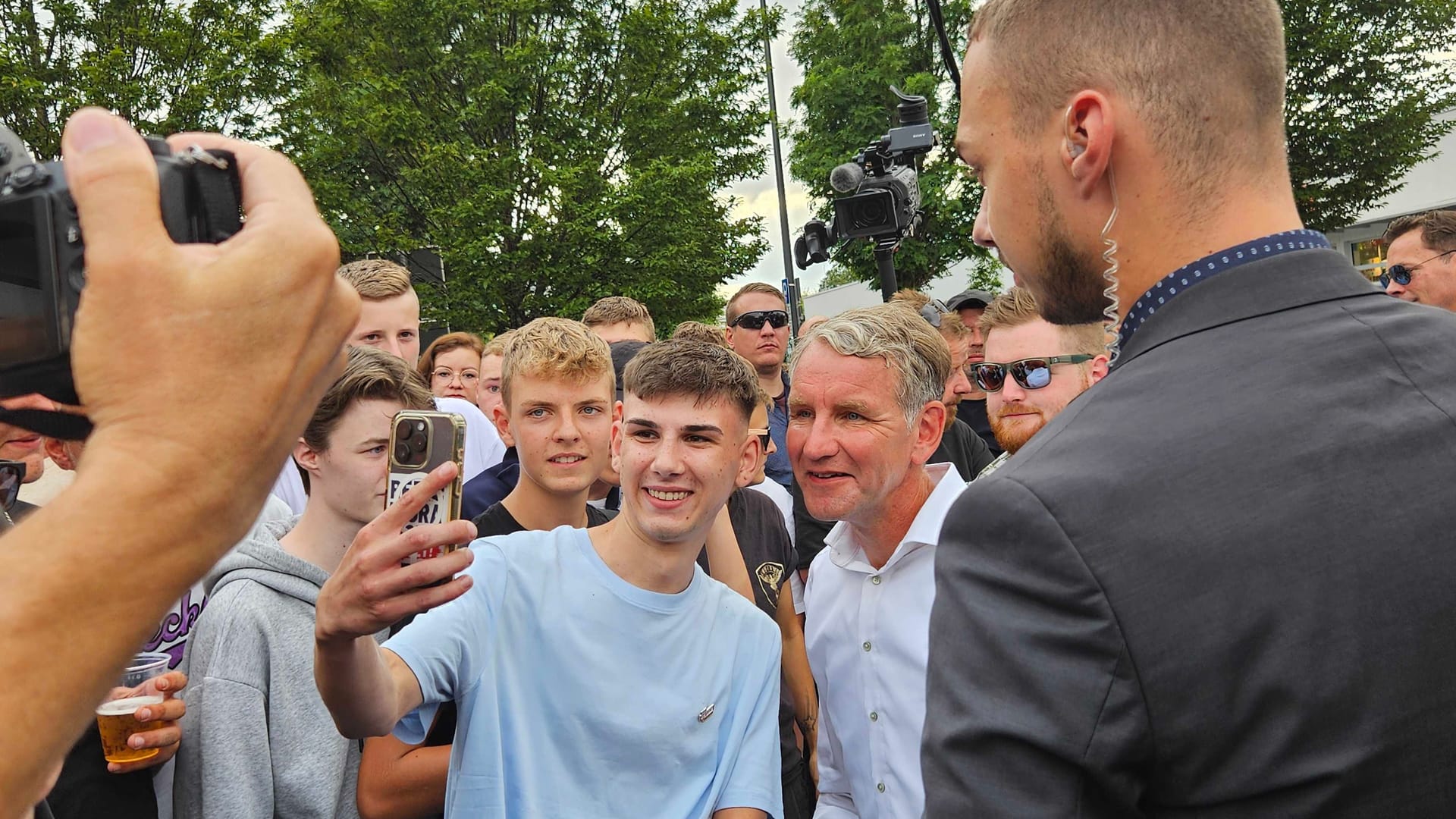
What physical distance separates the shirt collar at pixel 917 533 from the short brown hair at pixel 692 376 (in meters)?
0.49

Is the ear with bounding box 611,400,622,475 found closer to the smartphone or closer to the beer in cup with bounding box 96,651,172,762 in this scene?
the smartphone

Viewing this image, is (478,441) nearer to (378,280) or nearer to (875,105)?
(378,280)

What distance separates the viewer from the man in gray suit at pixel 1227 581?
3.48 ft

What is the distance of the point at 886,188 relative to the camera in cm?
654

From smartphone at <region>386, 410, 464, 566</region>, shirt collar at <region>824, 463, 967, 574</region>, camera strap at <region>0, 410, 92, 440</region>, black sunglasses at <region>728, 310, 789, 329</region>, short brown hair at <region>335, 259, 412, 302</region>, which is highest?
short brown hair at <region>335, 259, 412, 302</region>

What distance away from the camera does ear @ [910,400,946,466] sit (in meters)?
3.07

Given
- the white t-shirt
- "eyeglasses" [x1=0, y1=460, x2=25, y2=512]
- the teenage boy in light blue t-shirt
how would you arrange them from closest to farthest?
"eyeglasses" [x1=0, y1=460, x2=25, y2=512], the teenage boy in light blue t-shirt, the white t-shirt

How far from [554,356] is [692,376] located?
3.65 feet

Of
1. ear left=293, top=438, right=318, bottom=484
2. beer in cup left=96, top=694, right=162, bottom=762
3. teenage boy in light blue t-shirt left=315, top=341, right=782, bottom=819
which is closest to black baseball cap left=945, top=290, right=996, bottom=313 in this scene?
teenage boy in light blue t-shirt left=315, top=341, right=782, bottom=819

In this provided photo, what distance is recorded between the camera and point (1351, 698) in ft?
3.47

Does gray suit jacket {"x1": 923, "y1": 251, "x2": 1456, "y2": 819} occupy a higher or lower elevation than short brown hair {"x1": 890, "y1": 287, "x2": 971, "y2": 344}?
lower

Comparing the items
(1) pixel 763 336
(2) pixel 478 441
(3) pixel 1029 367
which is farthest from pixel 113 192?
(1) pixel 763 336

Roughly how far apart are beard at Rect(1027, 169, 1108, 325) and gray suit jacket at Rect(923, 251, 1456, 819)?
1.07ft

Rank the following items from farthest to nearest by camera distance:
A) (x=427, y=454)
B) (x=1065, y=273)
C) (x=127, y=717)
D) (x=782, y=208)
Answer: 1. (x=782, y=208)
2. (x=127, y=717)
3. (x=427, y=454)
4. (x=1065, y=273)
